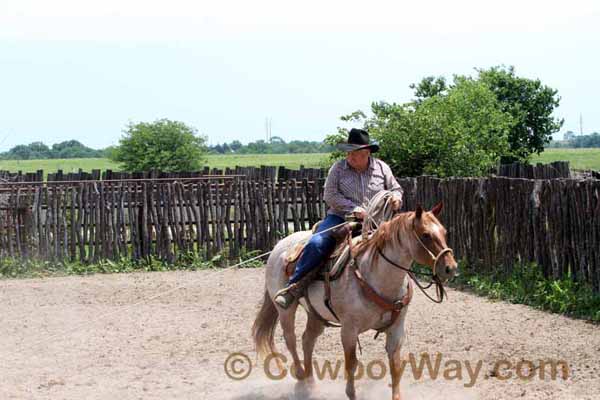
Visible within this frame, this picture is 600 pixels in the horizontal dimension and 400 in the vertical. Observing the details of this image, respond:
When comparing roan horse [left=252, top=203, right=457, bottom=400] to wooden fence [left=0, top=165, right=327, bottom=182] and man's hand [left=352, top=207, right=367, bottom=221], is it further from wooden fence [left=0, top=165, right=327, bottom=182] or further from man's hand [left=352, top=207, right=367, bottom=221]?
wooden fence [left=0, top=165, right=327, bottom=182]

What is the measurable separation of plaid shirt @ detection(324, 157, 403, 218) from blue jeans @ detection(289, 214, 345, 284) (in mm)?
283

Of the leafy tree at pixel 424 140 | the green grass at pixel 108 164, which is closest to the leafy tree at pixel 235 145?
the green grass at pixel 108 164

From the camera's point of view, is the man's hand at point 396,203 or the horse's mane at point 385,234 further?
the man's hand at point 396,203

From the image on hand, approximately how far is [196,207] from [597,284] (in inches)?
340

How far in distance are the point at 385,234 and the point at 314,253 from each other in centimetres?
81

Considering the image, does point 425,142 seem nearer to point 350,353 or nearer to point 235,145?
point 350,353

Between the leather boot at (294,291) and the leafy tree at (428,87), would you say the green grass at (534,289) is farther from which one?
the leafy tree at (428,87)

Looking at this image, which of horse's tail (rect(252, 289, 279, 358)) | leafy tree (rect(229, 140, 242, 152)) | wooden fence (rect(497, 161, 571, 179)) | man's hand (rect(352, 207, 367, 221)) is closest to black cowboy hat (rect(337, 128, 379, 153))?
man's hand (rect(352, 207, 367, 221))

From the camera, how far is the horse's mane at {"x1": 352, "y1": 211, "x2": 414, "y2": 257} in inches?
274

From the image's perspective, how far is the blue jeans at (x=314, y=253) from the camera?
7.66 m

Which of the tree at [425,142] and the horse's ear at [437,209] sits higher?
the tree at [425,142]

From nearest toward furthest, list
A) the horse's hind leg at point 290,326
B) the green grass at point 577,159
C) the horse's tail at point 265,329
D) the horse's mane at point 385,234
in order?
the horse's mane at point 385,234 → the horse's hind leg at point 290,326 → the horse's tail at point 265,329 → the green grass at point 577,159

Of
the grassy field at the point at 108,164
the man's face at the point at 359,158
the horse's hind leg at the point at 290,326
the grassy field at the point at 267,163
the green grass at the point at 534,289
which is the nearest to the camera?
the man's face at the point at 359,158

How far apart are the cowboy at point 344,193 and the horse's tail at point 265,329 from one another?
0.63m
